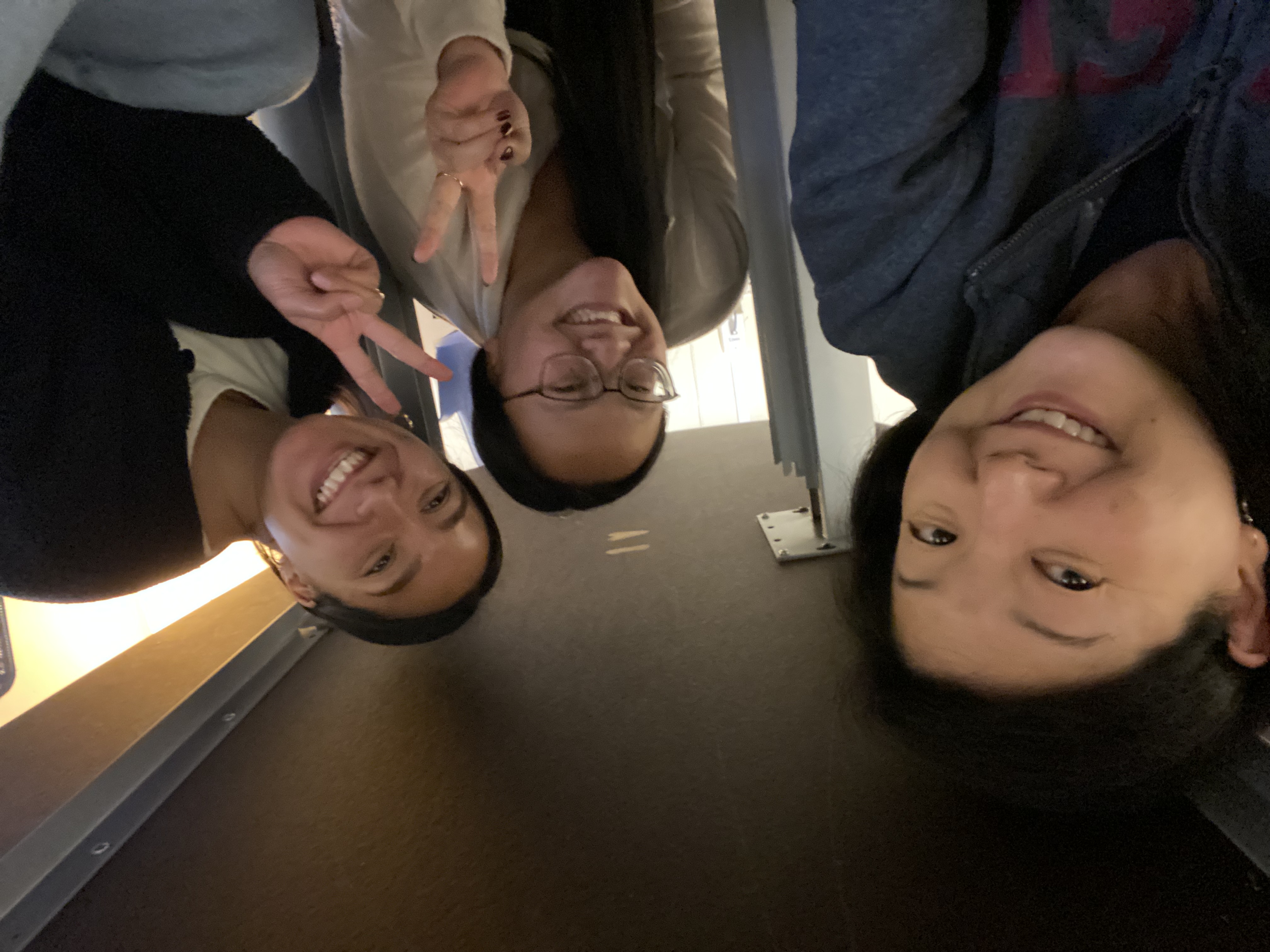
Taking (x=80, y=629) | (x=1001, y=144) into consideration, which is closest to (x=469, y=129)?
(x=1001, y=144)

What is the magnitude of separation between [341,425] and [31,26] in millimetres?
387

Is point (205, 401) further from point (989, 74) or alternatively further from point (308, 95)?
point (989, 74)

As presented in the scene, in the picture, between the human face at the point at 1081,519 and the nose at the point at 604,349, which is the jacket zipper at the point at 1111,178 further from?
the nose at the point at 604,349

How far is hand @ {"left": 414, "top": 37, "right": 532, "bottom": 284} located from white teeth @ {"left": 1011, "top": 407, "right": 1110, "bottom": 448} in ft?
1.87

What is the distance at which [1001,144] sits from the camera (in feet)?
2.02

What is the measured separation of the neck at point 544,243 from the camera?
3.05ft

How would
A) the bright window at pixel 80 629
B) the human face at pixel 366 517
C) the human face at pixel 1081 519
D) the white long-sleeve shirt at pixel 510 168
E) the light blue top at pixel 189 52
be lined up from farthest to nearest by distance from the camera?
the bright window at pixel 80 629, the white long-sleeve shirt at pixel 510 168, the human face at pixel 366 517, the light blue top at pixel 189 52, the human face at pixel 1081 519

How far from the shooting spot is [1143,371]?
1.67ft

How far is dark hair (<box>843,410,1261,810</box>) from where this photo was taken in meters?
0.55

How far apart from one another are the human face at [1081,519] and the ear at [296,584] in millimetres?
638

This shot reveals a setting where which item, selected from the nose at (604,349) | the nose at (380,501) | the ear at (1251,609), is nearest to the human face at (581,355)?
the nose at (604,349)

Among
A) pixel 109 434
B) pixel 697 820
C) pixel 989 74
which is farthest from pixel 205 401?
pixel 989 74

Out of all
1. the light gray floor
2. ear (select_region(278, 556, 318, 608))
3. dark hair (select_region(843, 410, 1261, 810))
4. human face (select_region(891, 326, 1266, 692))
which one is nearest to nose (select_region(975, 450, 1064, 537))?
human face (select_region(891, 326, 1266, 692))

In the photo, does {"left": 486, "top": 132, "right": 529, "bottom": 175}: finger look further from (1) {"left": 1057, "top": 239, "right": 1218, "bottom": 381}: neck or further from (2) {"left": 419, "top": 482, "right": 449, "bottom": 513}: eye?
(1) {"left": 1057, "top": 239, "right": 1218, "bottom": 381}: neck
